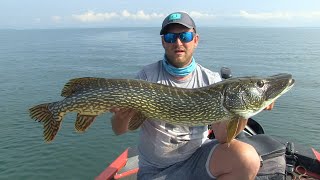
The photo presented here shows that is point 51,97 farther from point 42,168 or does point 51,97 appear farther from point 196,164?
point 196,164

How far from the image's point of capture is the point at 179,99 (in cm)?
378

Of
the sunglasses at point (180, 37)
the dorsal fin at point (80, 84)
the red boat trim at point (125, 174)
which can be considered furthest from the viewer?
the red boat trim at point (125, 174)

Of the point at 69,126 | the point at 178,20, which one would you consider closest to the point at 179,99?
the point at 178,20

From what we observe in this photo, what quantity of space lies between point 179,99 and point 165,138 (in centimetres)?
59

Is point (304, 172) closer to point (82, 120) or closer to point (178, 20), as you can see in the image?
point (178, 20)

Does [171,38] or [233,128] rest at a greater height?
[171,38]

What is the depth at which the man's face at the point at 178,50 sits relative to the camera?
4172 mm

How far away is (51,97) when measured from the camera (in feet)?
52.8

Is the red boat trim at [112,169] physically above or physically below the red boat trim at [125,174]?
above

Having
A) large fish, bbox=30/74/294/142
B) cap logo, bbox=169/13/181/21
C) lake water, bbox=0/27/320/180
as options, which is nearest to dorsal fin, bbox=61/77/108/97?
large fish, bbox=30/74/294/142

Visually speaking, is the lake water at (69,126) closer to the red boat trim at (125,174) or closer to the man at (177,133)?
the red boat trim at (125,174)

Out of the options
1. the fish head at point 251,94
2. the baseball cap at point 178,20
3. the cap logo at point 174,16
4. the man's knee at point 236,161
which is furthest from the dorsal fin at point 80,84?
the man's knee at point 236,161

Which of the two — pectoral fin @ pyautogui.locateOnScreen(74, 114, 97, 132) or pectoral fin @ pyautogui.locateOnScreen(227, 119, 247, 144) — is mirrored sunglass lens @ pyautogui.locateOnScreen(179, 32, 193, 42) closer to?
pectoral fin @ pyautogui.locateOnScreen(227, 119, 247, 144)

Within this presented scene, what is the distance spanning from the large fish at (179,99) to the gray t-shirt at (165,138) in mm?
320
